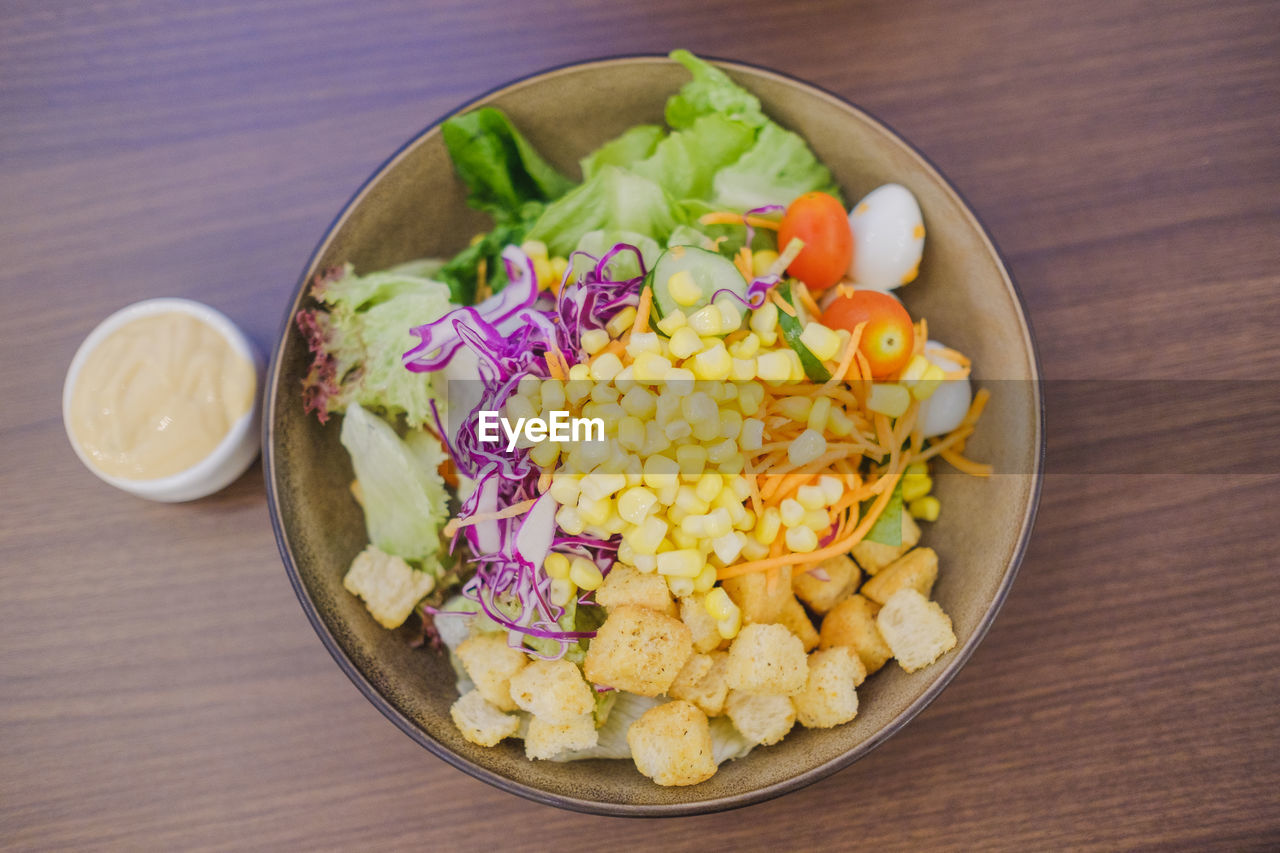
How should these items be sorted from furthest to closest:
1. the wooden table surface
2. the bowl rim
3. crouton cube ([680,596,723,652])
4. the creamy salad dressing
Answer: the wooden table surface → the creamy salad dressing → crouton cube ([680,596,723,652]) → the bowl rim

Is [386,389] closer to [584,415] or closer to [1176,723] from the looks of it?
[584,415]

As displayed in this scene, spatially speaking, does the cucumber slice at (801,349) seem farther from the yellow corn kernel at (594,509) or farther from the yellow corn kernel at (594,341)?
the yellow corn kernel at (594,509)

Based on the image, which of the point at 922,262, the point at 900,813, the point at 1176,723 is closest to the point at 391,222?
the point at 922,262

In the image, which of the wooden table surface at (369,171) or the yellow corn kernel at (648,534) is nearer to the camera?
the yellow corn kernel at (648,534)

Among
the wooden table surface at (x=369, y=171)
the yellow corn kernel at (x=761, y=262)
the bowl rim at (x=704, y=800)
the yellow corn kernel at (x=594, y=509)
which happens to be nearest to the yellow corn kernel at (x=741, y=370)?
the yellow corn kernel at (x=761, y=262)

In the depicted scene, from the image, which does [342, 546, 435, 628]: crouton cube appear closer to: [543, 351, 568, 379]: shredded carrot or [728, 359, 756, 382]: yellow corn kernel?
[543, 351, 568, 379]: shredded carrot

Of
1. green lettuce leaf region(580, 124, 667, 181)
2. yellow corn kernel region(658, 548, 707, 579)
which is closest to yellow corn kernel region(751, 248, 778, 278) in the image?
green lettuce leaf region(580, 124, 667, 181)
